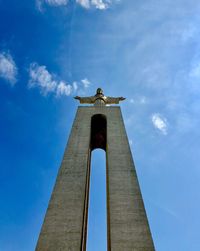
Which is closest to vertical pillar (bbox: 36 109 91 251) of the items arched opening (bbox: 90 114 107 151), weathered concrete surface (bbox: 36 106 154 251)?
weathered concrete surface (bbox: 36 106 154 251)

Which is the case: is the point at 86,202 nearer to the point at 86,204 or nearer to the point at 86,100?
the point at 86,204

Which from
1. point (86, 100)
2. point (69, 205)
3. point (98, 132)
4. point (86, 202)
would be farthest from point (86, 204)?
point (86, 100)

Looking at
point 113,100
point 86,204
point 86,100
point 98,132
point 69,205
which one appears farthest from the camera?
point 113,100

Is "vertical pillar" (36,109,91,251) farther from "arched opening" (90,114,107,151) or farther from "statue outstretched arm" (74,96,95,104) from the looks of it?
"statue outstretched arm" (74,96,95,104)

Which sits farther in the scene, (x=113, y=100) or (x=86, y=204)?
(x=113, y=100)

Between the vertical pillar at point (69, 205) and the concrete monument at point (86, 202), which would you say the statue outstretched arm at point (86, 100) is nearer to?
the concrete monument at point (86, 202)

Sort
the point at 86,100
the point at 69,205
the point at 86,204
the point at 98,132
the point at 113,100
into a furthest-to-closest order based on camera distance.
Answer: the point at 113,100 → the point at 86,100 → the point at 98,132 → the point at 86,204 → the point at 69,205

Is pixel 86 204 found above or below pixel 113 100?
below

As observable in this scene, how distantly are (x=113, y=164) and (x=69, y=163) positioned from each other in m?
1.73

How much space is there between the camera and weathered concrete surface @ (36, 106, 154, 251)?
24.3ft

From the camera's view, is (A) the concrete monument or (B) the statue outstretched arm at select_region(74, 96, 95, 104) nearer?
(A) the concrete monument

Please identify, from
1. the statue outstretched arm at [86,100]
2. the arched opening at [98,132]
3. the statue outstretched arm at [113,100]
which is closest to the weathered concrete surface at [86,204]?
the arched opening at [98,132]

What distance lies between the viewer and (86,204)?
942 cm

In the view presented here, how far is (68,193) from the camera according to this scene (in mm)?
9086
